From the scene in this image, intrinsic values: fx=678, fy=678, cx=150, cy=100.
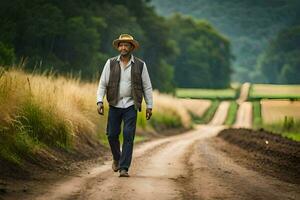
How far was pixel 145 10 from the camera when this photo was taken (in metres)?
70.1

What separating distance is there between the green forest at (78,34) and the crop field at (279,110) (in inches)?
460

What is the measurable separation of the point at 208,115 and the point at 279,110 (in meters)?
31.2

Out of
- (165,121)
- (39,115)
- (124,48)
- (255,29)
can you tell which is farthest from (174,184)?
(255,29)

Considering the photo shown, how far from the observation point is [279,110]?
138 ft

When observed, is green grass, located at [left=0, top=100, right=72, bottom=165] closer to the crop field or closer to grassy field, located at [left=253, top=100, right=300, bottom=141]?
grassy field, located at [left=253, top=100, right=300, bottom=141]

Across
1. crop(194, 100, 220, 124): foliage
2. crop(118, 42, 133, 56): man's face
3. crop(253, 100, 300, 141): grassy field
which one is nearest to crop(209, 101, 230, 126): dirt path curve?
crop(194, 100, 220, 124): foliage

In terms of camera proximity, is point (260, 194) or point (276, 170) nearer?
point (260, 194)

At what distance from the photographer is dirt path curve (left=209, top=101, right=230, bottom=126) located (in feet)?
219

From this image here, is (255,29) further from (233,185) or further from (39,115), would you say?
(233,185)

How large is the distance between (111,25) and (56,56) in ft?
35.2

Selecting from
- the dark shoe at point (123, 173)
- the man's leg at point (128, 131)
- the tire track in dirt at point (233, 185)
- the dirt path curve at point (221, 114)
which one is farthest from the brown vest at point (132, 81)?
the dirt path curve at point (221, 114)

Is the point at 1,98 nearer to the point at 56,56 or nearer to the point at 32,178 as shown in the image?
the point at 32,178

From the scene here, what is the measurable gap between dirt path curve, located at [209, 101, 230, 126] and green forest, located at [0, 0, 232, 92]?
6.08m

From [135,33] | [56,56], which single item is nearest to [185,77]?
[135,33]
